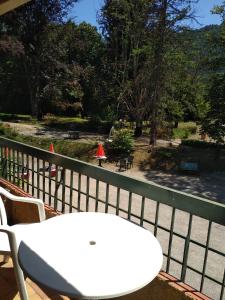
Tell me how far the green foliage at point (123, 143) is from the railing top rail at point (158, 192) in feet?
33.3

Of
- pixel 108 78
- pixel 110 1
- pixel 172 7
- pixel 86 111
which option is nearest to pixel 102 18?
pixel 110 1

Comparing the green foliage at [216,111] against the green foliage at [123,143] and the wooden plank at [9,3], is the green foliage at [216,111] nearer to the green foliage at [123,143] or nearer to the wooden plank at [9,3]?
the green foliage at [123,143]

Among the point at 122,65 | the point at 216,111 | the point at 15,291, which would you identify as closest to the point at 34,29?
the point at 122,65

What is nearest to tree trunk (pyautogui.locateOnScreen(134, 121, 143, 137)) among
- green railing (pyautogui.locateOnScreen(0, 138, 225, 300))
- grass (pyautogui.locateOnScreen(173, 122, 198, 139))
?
grass (pyautogui.locateOnScreen(173, 122, 198, 139))

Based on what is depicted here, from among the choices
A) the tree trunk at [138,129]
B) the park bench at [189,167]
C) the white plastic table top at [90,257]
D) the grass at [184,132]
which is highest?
the white plastic table top at [90,257]

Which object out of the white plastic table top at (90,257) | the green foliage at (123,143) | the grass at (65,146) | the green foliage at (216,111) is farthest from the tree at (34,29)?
the white plastic table top at (90,257)

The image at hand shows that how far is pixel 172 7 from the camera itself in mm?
13203

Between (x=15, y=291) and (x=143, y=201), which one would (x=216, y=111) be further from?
(x=15, y=291)

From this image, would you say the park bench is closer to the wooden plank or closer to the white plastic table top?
the wooden plank

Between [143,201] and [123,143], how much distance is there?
35.8 ft

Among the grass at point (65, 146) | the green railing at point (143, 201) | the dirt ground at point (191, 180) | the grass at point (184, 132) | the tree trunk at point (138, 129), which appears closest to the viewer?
the green railing at point (143, 201)

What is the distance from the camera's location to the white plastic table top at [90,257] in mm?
1266

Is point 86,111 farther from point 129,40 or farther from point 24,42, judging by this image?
point 129,40

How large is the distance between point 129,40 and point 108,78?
2945 mm
